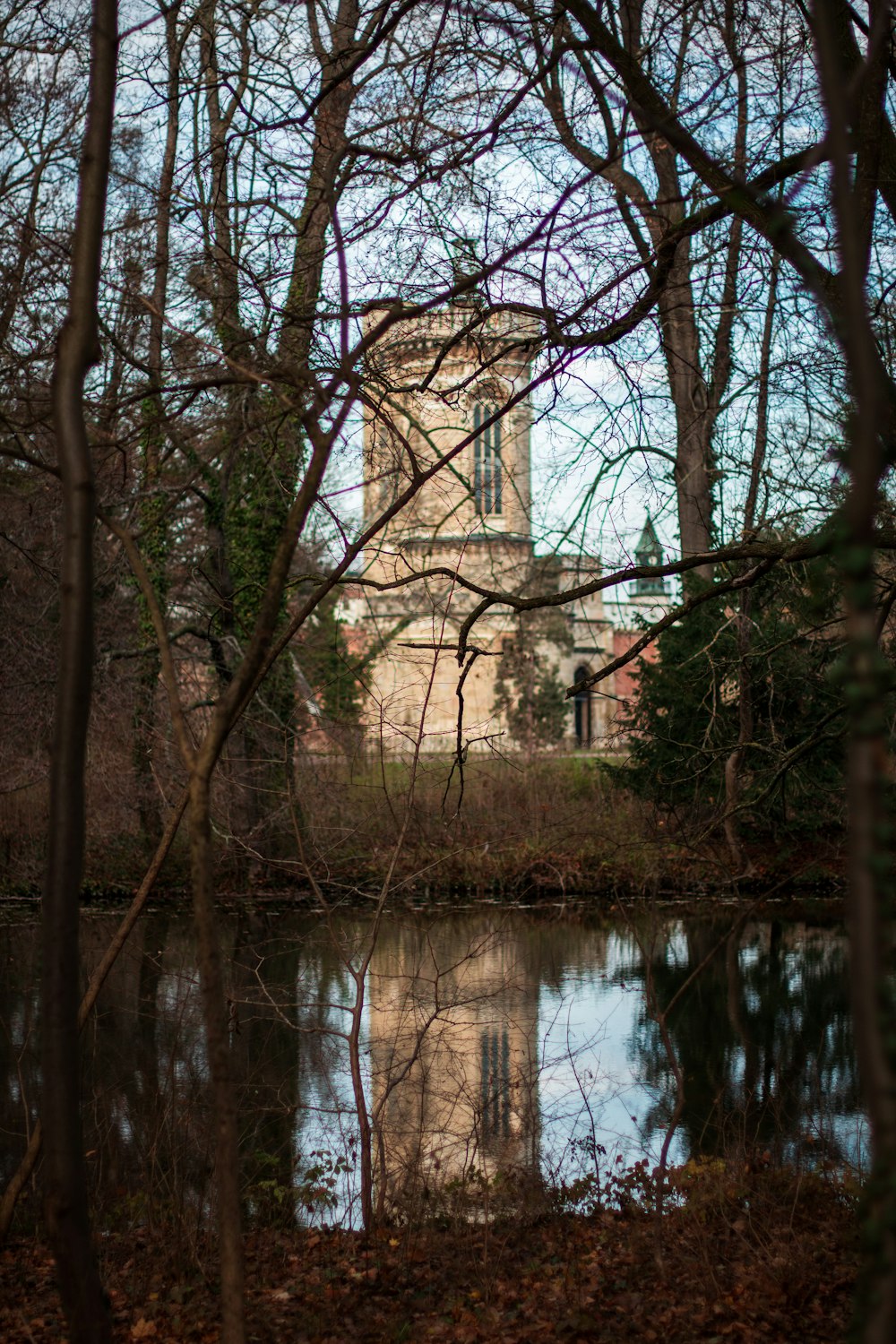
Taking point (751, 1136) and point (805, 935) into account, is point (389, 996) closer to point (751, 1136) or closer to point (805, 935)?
point (751, 1136)

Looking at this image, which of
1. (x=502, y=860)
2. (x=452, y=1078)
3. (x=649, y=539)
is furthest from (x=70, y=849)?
(x=502, y=860)

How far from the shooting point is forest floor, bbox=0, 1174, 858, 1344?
16.1 feet

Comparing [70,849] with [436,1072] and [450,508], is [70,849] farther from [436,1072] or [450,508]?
[450,508]

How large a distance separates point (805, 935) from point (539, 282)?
1238 centimetres

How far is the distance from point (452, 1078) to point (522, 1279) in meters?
2.52

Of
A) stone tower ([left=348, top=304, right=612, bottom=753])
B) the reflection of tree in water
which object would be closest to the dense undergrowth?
stone tower ([left=348, top=304, right=612, bottom=753])

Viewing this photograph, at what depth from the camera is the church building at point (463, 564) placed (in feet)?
19.2

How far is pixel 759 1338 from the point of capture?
455cm

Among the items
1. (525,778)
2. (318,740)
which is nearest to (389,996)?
(318,740)

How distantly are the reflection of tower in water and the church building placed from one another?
188 cm

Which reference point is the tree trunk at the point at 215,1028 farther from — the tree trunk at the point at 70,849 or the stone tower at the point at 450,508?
the stone tower at the point at 450,508

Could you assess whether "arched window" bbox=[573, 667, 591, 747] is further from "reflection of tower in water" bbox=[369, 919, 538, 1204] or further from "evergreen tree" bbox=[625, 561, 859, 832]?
"reflection of tower in water" bbox=[369, 919, 538, 1204]

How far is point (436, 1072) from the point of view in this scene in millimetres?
8422

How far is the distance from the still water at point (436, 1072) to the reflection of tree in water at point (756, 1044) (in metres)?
0.03
